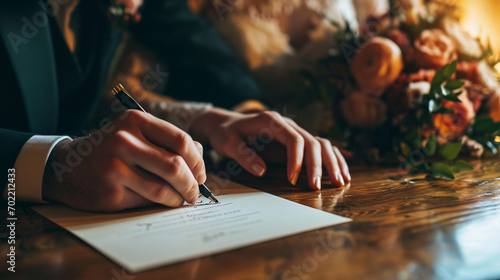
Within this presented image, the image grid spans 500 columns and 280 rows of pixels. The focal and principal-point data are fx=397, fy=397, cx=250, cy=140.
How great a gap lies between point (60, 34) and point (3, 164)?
0.47 m

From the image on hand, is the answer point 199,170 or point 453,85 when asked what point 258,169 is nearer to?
point 199,170

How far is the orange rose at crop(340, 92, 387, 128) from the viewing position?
1004mm

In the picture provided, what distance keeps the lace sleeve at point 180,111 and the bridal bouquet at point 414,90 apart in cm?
36

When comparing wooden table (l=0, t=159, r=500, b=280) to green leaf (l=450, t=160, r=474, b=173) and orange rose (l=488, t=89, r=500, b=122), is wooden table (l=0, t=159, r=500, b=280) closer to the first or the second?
green leaf (l=450, t=160, r=474, b=173)

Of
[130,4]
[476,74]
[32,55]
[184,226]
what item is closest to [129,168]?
[184,226]

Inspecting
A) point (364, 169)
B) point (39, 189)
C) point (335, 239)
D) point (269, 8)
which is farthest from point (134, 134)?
point (269, 8)

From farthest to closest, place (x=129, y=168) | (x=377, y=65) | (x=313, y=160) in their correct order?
1. (x=377, y=65)
2. (x=313, y=160)
3. (x=129, y=168)

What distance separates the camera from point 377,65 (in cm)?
96

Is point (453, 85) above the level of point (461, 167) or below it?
above

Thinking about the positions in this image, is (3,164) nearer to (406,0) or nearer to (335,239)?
(335,239)

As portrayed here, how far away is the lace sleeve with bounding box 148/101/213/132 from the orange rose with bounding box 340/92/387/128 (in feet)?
1.22

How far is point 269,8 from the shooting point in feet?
4.74

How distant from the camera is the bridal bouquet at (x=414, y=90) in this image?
875 mm

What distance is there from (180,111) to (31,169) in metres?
0.57
